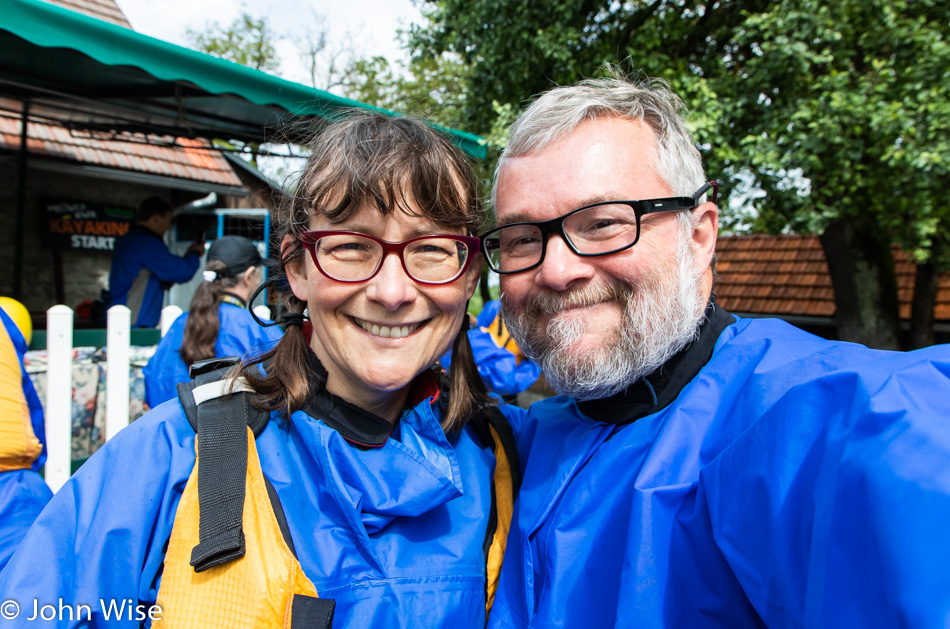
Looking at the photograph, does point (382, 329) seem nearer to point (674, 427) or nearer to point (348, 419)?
point (348, 419)

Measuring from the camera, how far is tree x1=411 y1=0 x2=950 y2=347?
4.86 metres

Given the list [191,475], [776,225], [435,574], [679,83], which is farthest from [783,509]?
[776,225]

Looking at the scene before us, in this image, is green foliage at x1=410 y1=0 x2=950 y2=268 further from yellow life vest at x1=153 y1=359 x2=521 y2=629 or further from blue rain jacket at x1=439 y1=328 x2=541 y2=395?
yellow life vest at x1=153 y1=359 x2=521 y2=629

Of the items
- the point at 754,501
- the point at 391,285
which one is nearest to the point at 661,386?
the point at 754,501

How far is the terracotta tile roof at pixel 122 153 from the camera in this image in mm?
6910

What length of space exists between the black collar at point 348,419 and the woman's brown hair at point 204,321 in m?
2.19

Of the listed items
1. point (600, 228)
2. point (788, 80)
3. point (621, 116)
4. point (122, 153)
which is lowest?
point (600, 228)

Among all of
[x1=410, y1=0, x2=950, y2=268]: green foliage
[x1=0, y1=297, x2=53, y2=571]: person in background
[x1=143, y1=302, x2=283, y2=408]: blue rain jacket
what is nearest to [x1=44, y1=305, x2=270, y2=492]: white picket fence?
[x1=143, y1=302, x2=283, y2=408]: blue rain jacket

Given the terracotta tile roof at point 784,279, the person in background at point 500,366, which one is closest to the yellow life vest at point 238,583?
the person in background at point 500,366

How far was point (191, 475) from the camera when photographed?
1146 mm

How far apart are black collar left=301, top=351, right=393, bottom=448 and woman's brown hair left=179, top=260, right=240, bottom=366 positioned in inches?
86.2

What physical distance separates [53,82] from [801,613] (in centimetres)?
532

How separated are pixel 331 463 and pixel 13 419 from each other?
76cm

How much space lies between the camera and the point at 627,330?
133 centimetres
